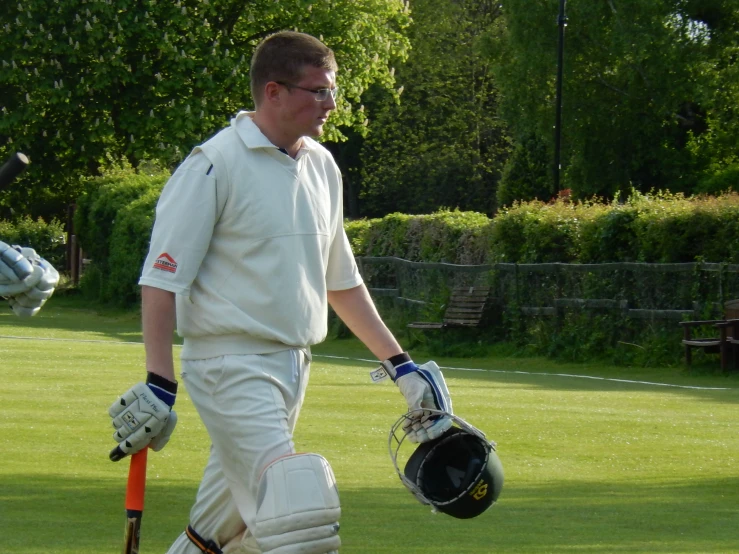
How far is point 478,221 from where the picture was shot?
1117 inches

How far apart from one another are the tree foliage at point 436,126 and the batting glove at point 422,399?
61391 mm

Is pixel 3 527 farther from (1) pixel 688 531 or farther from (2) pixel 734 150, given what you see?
(2) pixel 734 150

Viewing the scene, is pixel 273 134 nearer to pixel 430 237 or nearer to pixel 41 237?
pixel 430 237

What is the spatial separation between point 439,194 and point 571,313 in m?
44.0

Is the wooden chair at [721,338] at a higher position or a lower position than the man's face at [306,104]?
lower

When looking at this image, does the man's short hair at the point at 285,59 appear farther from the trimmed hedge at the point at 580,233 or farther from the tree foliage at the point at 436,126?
the tree foliage at the point at 436,126

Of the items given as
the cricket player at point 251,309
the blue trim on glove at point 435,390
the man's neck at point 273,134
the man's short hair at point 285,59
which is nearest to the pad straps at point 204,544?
the cricket player at point 251,309

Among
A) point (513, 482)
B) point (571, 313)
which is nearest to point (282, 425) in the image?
point (513, 482)

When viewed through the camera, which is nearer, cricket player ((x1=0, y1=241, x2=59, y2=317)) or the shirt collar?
cricket player ((x1=0, y1=241, x2=59, y2=317))

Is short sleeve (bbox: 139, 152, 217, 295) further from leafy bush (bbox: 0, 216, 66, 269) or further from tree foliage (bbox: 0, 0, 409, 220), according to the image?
leafy bush (bbox: 0, 216, 66, 269)

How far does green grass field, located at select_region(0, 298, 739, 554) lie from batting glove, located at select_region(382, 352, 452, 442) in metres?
1.89

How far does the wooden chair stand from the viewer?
2072cm

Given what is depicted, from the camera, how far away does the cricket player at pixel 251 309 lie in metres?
4.65

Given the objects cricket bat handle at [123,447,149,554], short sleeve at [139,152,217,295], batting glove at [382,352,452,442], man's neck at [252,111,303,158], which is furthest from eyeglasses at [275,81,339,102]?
cricket bat handle at [123,447,149,554]
